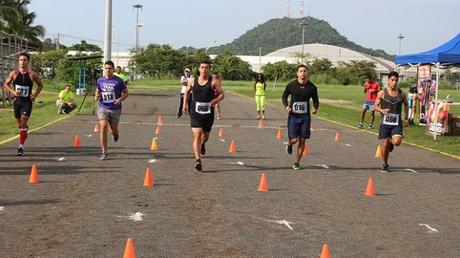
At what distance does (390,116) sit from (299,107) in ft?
5.43

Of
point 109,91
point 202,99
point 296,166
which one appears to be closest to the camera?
point 202,99

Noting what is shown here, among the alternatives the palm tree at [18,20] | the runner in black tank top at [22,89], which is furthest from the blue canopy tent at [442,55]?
the palm tree at [18,20]

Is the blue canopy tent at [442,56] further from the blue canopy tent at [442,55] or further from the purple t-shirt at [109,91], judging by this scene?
the purple t-shirt at [109,91]

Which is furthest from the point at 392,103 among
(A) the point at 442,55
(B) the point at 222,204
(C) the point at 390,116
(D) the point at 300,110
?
(A) the point at 442,55

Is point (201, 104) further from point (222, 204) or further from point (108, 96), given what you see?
point (222, 204)

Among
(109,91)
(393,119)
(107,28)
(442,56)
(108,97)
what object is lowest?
(393,119)

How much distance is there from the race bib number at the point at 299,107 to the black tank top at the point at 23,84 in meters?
5.09

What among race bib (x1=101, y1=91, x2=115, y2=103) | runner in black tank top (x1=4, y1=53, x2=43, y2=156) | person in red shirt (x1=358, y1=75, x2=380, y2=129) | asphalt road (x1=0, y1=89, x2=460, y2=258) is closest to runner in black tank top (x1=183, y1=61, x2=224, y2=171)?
asphalt road (x1=0, y1=89, x2=460, y2=258)

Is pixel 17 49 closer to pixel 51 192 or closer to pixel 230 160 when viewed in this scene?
pixel 230 160

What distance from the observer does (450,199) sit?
880 cm

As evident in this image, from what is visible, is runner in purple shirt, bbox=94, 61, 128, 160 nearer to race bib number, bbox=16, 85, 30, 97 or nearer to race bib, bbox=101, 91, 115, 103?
race bib, bbox=101, 91, 115, 103

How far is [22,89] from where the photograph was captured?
39.4ft

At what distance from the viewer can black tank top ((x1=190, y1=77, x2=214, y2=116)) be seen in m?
10.7

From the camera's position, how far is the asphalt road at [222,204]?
595 centimetres
